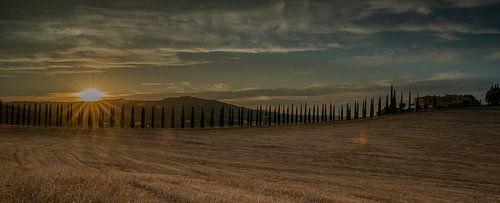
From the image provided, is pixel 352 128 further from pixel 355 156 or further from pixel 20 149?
pixel 20 149

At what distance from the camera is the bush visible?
3351 inches

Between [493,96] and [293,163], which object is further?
[493,96]

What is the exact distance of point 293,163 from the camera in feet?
147

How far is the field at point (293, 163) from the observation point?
1700 centimetres

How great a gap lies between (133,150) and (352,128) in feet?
99.5

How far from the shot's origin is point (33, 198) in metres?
10.3

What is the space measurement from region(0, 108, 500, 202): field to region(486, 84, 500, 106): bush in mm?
11440

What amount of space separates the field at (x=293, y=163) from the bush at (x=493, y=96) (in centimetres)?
1144

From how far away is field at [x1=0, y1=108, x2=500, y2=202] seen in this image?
55.8ft

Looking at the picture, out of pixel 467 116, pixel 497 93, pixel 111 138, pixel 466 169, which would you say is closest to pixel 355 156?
pixel 466 169

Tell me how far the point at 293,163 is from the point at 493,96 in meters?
56.5

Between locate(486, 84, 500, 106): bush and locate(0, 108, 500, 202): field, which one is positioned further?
locate(486, 84, 500, 106): bush

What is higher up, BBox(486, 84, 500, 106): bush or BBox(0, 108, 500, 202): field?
BBox(486, 84, 500, 106): bush

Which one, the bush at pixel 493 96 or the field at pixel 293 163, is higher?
the bush at pixel 493 96
